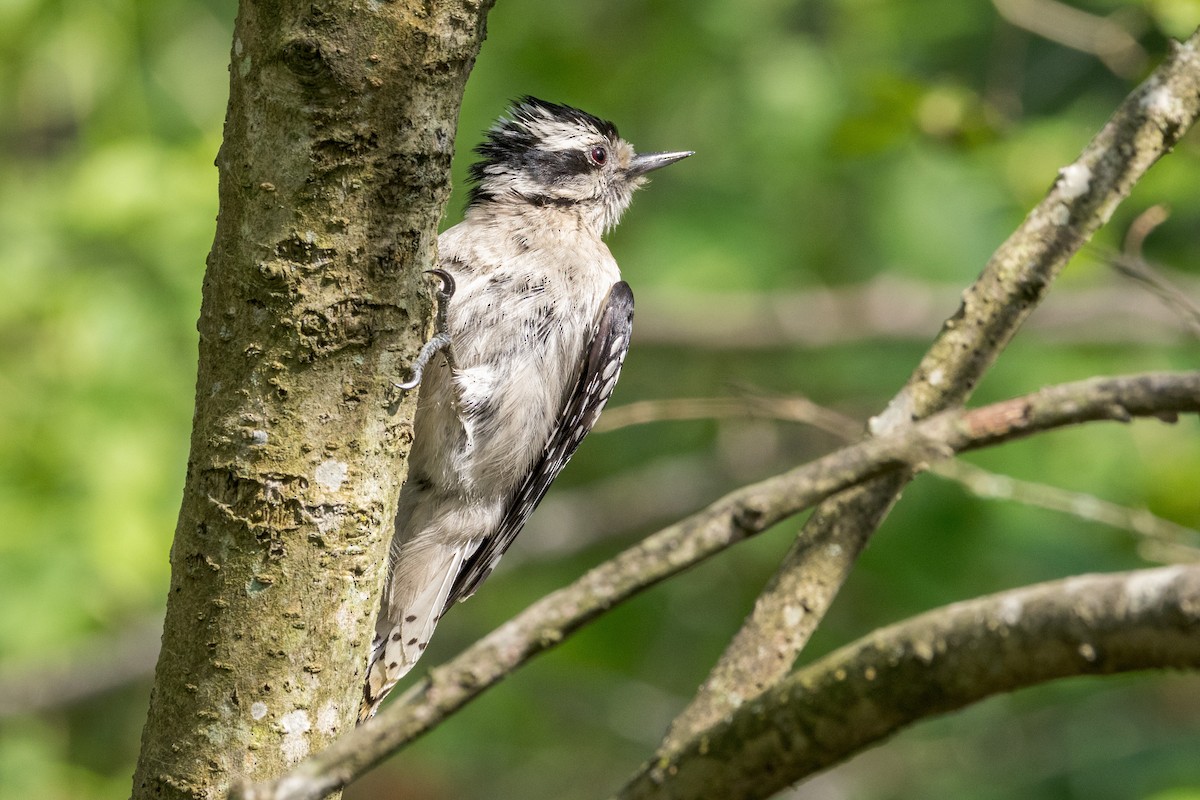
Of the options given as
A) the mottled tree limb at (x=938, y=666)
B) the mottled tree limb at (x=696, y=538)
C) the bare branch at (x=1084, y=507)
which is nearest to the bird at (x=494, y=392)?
the bare branch at (x=1084, y=507)

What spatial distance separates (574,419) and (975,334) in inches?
78.2

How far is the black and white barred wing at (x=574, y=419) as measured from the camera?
15.1 feet

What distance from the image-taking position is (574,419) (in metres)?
4.68

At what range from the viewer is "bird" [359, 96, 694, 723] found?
432cm

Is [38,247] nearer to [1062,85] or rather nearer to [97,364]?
[97,364]

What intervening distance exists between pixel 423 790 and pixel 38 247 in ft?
14.6

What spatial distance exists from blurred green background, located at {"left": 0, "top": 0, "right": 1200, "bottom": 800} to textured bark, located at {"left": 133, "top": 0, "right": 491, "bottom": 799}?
8.66ft

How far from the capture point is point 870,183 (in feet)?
25.7

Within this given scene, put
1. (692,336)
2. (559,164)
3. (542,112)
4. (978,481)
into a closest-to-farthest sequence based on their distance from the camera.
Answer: (978,481) < (559,164) < (542,112) < (692,336)

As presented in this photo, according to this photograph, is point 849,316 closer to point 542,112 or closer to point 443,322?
point 542,112

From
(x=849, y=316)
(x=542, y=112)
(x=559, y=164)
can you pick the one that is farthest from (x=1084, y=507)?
(x=849, y=316)

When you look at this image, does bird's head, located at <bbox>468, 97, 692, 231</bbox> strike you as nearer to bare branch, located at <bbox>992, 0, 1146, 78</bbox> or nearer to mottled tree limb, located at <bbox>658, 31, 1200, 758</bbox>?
bare branch, located at <bbox>992, 0, 1146, 78</bbox>

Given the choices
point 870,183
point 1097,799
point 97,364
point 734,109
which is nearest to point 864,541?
point 1097,799

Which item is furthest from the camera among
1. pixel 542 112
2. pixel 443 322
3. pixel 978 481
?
pixel 542 112
